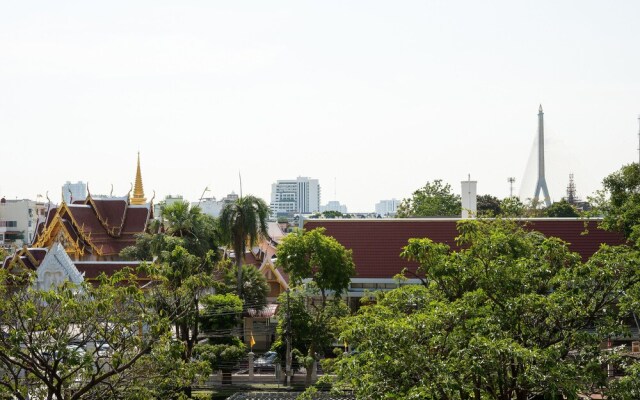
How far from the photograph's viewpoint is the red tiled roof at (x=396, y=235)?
120 ft

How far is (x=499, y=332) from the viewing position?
14289mm

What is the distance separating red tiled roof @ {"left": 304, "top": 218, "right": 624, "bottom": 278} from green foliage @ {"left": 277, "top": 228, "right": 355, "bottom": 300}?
4.29 meters

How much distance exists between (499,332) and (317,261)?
58.3 feet

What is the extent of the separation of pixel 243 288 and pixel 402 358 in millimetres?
24011

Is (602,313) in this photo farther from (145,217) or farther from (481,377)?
(145,217)

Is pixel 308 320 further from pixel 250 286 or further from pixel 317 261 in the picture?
pixel 250 286

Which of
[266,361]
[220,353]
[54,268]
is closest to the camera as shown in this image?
[220,353]

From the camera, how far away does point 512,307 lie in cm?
1492

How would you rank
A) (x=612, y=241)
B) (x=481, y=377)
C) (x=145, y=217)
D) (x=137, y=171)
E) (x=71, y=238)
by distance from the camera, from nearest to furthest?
(x=481, y=377), (x=612, y=241), (x=71, y=238), (x=145, y=217), (x=137, y=171)

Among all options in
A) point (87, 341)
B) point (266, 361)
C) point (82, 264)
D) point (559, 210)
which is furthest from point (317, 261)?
point (559, 210)

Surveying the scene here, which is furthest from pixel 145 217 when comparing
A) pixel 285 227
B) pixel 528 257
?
pixel 285 227

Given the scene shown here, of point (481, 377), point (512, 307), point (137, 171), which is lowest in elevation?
point (481, 377)

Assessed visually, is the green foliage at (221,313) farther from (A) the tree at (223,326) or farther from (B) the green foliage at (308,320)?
(B) the green foliage at (308,320)

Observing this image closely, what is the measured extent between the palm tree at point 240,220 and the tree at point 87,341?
68.9 ft
